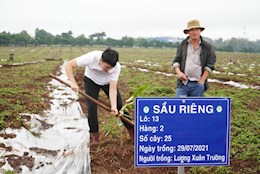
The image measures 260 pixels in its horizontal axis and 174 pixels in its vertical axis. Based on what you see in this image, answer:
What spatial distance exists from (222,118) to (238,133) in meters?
3.13

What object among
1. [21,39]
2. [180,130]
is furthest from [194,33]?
[21,39]

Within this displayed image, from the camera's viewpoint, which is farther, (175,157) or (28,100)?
(28,100)

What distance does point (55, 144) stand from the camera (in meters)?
4.47

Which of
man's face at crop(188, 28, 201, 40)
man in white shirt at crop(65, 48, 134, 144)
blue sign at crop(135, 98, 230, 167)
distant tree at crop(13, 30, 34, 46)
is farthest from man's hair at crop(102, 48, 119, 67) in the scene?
distant tree at crop(13, 30, 34, 46)

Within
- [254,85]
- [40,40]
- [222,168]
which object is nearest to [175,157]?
[222,168]

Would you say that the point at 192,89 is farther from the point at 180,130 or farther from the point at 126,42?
the point at 126,42

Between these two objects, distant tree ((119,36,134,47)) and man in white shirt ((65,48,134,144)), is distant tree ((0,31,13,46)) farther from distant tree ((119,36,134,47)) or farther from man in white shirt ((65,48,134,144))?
man in white shirt ((65,48,134,144))

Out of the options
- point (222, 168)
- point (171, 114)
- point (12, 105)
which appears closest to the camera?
point (171, 114)

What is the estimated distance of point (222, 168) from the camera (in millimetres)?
3748

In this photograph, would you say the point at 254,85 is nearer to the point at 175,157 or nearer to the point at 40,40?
the point at 175,157

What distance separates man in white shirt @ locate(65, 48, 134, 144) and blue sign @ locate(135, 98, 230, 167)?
1.53 metres

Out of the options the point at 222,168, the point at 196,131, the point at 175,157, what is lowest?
the point at 222,168

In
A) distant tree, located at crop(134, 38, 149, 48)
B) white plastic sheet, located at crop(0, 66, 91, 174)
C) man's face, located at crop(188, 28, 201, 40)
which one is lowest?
white plastic sheet, located at crop(0, 66, 91, 174)

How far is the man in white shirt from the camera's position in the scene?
3.79m
